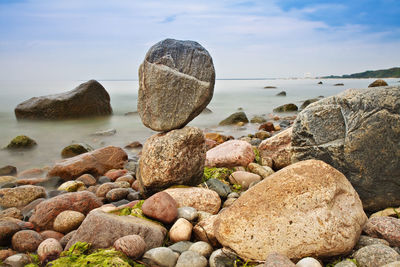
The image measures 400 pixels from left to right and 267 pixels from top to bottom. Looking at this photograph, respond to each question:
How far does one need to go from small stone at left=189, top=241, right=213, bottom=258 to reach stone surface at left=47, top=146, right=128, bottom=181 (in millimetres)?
5063

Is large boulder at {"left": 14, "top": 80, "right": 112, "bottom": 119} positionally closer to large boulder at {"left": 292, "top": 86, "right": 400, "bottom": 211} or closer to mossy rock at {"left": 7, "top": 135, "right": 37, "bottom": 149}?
mossy rock at {"left": 7, "top": 135, "right": 37, "bottom": 149}

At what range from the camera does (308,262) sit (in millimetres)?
2934

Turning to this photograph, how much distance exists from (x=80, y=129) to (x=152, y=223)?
12.6 m

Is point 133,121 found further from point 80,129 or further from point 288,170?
point 288,170

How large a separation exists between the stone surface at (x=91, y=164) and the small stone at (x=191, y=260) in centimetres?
521

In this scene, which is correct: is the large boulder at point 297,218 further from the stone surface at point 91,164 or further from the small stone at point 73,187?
the stone surface at point 91,164

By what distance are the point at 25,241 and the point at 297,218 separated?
3.51m

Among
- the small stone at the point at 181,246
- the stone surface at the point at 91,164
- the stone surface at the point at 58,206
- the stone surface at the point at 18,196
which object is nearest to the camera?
the small stone at the point at 181,246

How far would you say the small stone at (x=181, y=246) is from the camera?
3525mm

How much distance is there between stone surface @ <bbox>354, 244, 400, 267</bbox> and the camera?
2.87m

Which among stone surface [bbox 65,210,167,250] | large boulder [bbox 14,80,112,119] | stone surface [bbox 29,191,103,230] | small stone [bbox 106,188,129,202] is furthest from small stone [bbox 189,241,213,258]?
large boulder [bbox 14,80,112,119]

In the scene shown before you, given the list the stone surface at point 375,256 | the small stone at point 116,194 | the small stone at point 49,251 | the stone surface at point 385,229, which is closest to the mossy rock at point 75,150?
the small stone at point 116,194

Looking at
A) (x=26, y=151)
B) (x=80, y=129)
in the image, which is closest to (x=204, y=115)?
(x=80, y=129)

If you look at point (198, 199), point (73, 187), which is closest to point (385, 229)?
point (198, 199)
